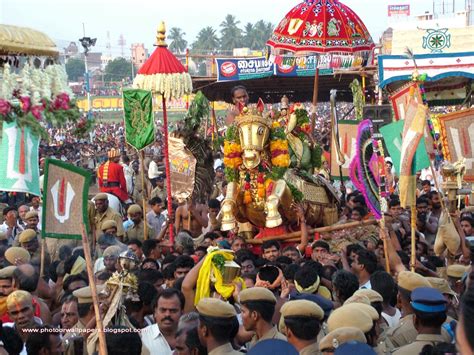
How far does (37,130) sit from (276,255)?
4577 mm

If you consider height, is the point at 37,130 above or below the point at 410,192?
above

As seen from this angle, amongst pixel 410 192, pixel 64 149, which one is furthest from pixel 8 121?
pixel 64 149

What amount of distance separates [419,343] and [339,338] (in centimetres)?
78

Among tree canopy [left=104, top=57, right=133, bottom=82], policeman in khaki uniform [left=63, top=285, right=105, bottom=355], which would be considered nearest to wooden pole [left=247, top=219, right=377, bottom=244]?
policeman in khaki uniform [left=63, top=285, right=105, bottom=355]

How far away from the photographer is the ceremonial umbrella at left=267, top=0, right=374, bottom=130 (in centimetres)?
1548

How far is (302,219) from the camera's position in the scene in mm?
11281

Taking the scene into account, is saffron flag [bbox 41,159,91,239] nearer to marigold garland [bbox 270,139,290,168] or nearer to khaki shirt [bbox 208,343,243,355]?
khaki shirt [bbox 208,343,243,355]

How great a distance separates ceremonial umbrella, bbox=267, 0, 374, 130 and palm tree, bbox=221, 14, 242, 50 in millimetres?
107622

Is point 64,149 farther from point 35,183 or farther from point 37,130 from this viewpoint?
point 37,130

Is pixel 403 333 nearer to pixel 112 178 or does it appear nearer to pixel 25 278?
pixel 25 278

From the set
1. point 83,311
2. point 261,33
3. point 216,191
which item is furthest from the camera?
point 261,33

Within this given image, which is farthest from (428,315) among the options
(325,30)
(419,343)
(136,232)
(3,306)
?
(325,30)

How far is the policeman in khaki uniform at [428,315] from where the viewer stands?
5527 mm

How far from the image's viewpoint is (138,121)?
11555mm
